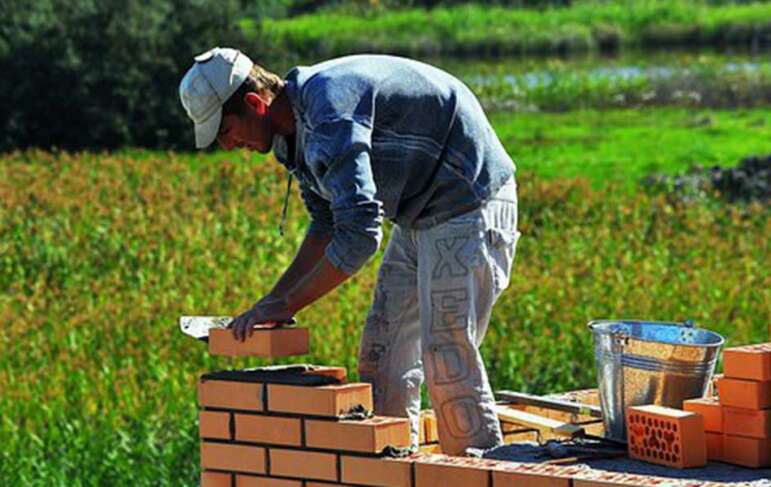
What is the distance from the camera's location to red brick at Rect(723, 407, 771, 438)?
566 cm

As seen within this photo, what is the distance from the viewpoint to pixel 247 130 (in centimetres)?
580

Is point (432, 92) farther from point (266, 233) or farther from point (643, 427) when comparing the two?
point (266, 233)

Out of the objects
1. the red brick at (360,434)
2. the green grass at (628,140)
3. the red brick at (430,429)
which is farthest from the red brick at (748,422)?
the green grass at (628,140)

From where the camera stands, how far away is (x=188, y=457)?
864 centimetres

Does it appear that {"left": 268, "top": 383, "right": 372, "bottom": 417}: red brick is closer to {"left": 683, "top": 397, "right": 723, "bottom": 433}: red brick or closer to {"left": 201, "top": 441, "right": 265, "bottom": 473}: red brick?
{"left": 201, "top": 441, "right": 265, "bottom": 473}: red brick

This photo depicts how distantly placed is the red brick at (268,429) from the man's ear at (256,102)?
853 mm

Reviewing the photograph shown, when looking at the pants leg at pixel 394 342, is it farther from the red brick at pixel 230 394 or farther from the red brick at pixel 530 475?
the red brick at pixel 530 475

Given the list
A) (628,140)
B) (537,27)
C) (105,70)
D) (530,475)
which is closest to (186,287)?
(530,475)

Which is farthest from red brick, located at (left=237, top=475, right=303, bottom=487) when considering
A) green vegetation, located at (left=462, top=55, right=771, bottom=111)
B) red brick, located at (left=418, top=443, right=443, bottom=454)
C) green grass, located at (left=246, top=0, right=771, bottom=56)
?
green grass, located at (left=246, top=0, right=771, bottom=56)

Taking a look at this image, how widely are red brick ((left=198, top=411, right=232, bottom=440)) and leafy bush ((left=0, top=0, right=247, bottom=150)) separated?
58.1ft

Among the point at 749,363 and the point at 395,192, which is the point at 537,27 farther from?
the point at 749,363

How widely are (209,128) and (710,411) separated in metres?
1.61

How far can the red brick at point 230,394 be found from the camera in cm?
577

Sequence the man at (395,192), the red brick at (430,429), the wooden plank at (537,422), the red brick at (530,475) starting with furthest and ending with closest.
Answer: the red brick at (430,429)
the wooden plank at (537,422)
the man at (395,192)
the red brick at (530,475)
